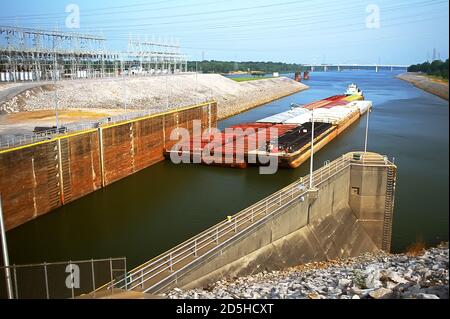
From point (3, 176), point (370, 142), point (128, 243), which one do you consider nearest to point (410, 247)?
point (128, 243)

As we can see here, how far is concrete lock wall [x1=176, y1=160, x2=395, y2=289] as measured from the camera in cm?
1277

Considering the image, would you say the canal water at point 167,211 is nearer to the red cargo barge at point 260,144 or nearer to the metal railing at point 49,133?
the red cargo barge at point 260,144

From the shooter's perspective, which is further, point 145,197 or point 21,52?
point 21,52

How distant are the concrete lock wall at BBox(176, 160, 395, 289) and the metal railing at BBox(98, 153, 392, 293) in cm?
23

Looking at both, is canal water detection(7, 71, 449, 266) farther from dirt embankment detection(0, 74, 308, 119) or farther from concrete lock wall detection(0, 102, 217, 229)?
dirt embankment detection(0, 74, 308, 119)

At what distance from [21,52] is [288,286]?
4945cm

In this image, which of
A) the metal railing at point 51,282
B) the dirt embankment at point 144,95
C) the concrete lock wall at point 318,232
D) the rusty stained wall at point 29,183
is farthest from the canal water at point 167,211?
the dirt embankment at point 144,95

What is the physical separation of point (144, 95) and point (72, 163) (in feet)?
111

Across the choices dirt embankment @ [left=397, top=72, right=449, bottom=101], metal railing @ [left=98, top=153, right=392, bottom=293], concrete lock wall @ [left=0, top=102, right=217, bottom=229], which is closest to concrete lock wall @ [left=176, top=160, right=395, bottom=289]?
metal railing @ [left=98, top=153, right=392, bottom=293]

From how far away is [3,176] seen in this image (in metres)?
18.5

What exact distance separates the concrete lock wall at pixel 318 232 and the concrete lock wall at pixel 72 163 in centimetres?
1130

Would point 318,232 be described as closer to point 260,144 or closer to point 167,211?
point 167,211
